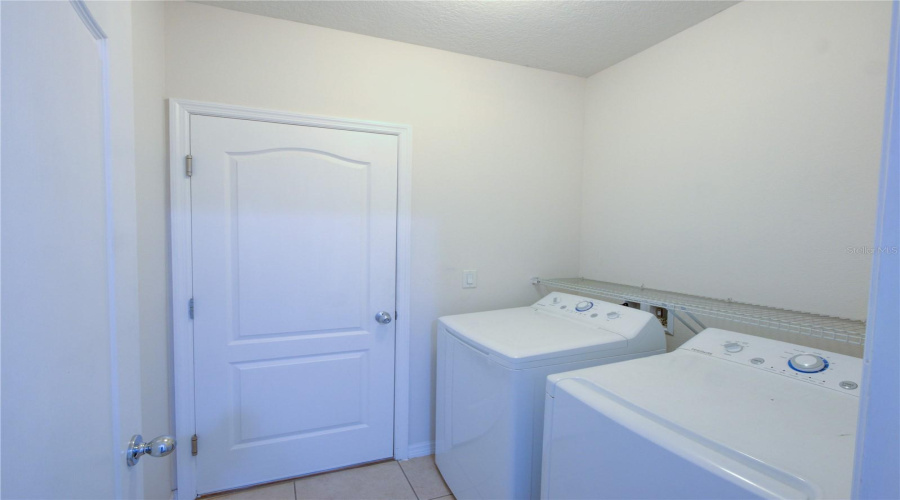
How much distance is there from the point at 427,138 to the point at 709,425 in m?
1.73

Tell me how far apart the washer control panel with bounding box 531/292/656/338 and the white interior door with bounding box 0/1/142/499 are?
1.58 m

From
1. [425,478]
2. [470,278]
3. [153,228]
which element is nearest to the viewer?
[153,228]

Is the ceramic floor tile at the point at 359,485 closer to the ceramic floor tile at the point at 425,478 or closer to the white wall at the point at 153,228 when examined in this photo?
the ceramic floor tile at the point at 425,478

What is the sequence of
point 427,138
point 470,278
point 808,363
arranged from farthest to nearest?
point 470,278, point 427,138, point 808,363

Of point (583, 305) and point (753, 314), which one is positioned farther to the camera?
point (583, 305)

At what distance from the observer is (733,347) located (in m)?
1.25

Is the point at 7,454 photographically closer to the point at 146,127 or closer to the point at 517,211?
the point at 146,127

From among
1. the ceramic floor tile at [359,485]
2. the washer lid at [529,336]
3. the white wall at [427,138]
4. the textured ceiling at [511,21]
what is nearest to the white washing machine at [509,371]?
the washer lid at [529,336]

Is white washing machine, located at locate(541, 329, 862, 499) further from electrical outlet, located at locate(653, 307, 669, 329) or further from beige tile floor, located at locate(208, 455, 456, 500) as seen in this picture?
beige tile floor, located at locate(208, 455, 456, 500)

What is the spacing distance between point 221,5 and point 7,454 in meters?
1.95

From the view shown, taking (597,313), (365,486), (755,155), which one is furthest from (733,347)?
(365,486)

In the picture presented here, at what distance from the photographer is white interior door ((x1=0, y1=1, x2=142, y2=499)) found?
14.0 inches

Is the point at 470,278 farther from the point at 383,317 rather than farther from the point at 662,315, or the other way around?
the point at 662,315

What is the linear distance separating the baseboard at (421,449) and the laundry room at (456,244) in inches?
0.6
